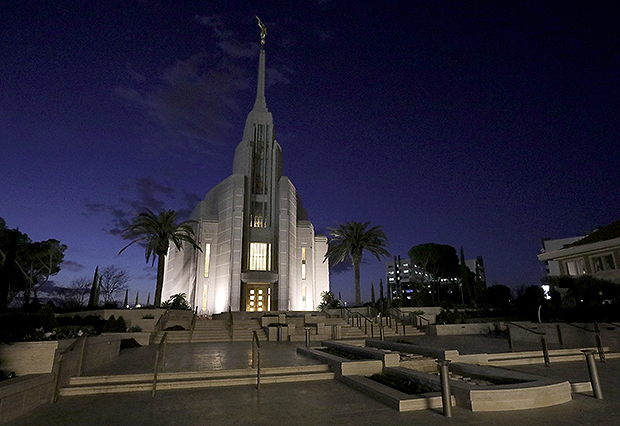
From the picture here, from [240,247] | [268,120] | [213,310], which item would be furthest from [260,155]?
[213,310]

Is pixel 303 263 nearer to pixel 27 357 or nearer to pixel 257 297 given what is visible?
pixel 257 297

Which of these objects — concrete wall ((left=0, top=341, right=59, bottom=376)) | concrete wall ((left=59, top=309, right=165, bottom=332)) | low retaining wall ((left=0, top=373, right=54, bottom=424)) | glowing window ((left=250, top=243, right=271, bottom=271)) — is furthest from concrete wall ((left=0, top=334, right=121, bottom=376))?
glowing window ((left=250, top=243, right=271, bottom=271))

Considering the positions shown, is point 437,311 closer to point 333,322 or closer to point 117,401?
point 333,322

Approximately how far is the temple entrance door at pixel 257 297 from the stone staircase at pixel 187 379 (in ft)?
93.5

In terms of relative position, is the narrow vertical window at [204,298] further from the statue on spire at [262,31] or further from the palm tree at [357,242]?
the statue on spire at [262,31]

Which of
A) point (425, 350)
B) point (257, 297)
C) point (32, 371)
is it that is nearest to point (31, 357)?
point (32, 371)

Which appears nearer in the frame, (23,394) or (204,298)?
(23,394)

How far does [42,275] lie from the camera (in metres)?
43.8

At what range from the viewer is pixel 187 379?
30.4 ft

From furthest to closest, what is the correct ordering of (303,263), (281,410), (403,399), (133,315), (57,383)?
(303,263), (133,315), (57,383), (281,410), (403,399)

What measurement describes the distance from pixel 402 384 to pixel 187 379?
536cm

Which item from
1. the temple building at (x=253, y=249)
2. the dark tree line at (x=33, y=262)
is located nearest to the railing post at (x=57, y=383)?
the temple building at (x=253, y=249)

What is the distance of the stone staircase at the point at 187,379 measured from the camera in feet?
28.0

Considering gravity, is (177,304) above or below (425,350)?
above
